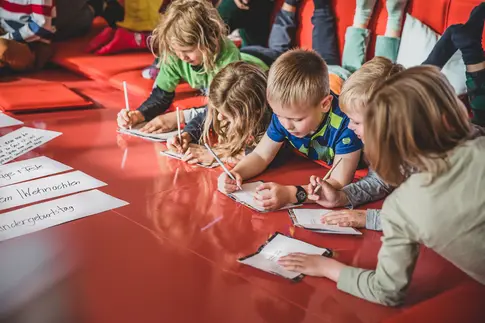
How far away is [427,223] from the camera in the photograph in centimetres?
117

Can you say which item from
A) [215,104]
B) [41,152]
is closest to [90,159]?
[41,152]

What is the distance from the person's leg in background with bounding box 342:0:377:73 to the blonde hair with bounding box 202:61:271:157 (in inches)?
28.0

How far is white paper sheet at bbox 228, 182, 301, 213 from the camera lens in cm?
178

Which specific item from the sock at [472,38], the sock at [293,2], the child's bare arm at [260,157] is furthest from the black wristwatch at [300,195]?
the sock at [293,2]

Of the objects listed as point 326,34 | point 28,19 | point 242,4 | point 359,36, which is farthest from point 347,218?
point 28,19

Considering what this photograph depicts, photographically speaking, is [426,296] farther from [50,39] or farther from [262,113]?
[50,39]

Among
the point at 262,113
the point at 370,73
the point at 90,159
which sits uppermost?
the point at 370,73

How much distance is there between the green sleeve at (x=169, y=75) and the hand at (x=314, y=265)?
123 centimetres

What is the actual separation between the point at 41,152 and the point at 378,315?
1.38 m

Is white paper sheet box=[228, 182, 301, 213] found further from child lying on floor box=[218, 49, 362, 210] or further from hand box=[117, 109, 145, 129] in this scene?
hand box=[117, 109, 145, 129]

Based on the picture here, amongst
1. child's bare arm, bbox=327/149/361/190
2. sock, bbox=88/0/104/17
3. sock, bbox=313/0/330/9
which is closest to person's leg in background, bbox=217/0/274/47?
sock, bbox=313/0/330/9

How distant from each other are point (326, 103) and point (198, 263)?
65cm

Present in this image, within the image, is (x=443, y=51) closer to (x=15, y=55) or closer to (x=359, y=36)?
(x=359, y=36)

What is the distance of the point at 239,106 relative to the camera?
2012 millimetres
